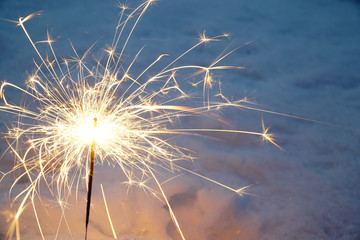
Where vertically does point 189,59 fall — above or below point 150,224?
above

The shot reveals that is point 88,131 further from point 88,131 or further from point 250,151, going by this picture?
point 250,151

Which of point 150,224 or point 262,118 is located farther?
point 262,118

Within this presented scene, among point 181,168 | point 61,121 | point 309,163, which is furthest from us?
point 309,163

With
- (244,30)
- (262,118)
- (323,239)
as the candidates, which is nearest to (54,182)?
(323,239)

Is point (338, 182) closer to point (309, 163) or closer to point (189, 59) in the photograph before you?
point (309, 163)

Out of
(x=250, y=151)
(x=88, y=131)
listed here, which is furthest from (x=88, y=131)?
(x=250, y=151)

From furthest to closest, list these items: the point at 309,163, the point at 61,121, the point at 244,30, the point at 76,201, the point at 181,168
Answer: the point at 244,30
the point at 309,163
the point at 181,168
the point at 76,201
the point at 61,121

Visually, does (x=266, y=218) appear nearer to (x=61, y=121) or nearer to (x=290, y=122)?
(x=290, y=122)

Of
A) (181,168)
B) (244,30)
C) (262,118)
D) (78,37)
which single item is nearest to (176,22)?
(244,30)

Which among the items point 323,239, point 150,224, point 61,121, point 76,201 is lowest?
point 323,239
